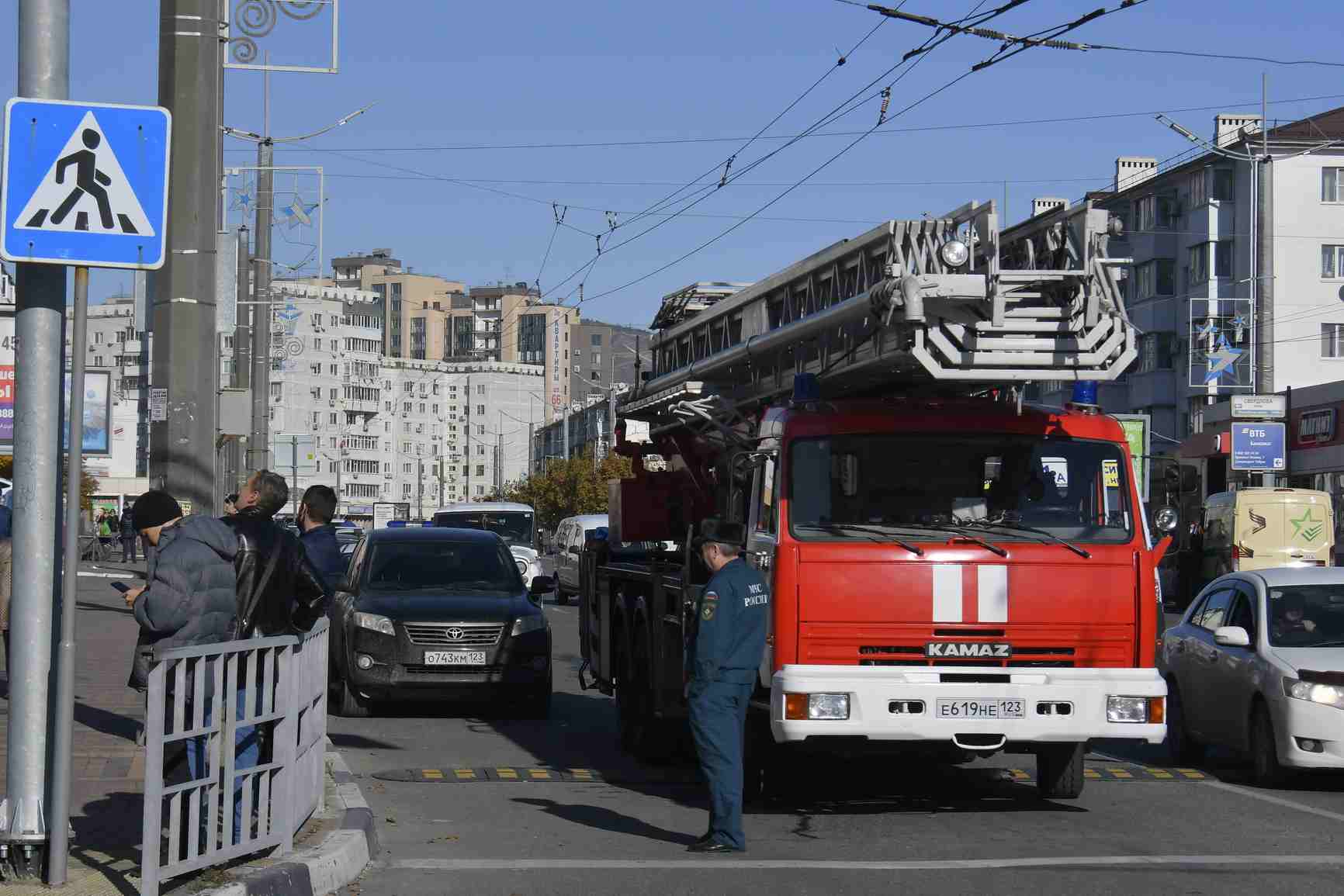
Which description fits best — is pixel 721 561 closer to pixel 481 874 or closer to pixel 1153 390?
pixel 481 874

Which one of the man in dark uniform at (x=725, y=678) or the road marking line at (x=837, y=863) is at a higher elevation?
the man in dark uniform at (x=725, y=678)

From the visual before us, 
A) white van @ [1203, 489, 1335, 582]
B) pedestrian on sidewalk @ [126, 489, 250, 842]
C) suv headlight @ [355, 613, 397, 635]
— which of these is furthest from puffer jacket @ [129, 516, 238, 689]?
white van @ [1203, 489, 1335, 582]

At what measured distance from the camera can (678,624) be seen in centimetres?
1174

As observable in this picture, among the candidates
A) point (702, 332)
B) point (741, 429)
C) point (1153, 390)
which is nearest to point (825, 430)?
point (741, 429)

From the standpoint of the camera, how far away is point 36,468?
Answer: 735 cm

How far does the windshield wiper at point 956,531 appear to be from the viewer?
10164 mm

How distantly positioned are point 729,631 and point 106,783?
11.6 ft

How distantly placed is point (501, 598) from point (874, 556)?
707cm

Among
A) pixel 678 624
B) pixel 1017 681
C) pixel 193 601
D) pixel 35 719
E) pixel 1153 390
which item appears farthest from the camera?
pixel 1153 390

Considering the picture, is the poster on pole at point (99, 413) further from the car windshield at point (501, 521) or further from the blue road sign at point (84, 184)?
the blue road sign at point (84, 184)

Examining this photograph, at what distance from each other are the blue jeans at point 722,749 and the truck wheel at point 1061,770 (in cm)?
246

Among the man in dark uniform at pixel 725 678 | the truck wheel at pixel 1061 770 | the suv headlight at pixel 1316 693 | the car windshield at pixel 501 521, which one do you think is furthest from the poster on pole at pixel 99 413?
the man in dark uniform at pixel 725 678

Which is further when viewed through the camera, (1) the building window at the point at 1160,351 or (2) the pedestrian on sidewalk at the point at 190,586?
(1) the building window at the point at 1160,351

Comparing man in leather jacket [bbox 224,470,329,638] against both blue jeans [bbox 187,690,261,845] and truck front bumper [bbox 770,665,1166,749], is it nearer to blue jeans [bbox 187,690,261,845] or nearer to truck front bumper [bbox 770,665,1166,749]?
blue jeans [bbox 187,690,261,845]
